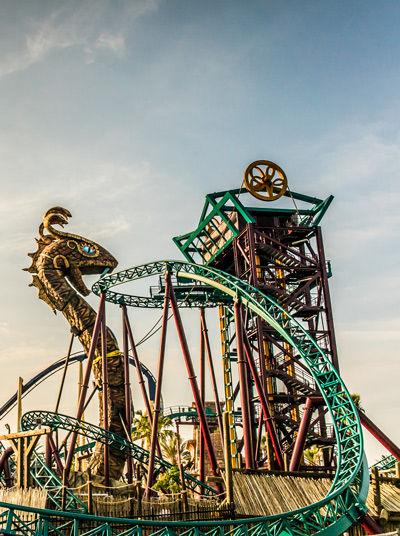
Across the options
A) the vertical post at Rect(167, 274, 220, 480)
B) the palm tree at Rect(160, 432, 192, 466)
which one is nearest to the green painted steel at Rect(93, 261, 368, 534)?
the vertical post at Rect(167, 274, 220, 480)

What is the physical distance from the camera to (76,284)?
27.6 meters

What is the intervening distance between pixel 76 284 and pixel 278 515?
16537 mm

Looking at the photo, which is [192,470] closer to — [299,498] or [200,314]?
[200,314]

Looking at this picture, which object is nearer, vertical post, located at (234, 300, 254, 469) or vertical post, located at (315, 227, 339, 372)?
vertical post, located at (234, 300, 254, 469)

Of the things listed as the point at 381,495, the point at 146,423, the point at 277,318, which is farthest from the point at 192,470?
the point at 381,495

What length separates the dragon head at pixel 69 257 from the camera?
2747 centimetres

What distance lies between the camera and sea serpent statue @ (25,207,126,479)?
25.8 metres

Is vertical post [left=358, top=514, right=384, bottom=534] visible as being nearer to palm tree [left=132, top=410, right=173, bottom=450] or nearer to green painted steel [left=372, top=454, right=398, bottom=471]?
green painted steel [left=372, top=454, right=398, bottom=471]

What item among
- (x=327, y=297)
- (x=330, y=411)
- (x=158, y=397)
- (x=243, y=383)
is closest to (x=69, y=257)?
(x=158, y=397)

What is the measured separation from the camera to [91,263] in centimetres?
2773

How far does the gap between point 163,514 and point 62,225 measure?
1645 cm

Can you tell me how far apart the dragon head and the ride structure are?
5 cm

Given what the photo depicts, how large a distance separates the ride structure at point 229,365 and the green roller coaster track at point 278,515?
0.05 metres

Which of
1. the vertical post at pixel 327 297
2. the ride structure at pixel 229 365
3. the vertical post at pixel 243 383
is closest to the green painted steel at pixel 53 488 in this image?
the ride structure at pixel 229 365
